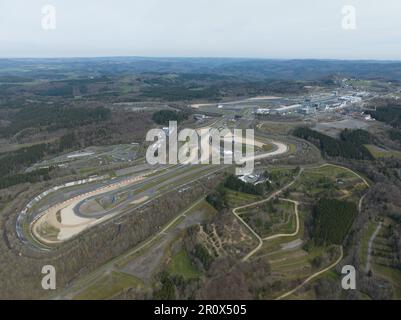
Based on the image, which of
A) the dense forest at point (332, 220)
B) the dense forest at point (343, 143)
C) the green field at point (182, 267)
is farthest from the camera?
the dense forest at point (343, 143)

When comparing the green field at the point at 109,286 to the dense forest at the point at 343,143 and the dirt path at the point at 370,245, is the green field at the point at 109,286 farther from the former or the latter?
the dense forest at the point at 343,143

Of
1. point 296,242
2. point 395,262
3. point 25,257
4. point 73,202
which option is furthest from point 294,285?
point 73,202

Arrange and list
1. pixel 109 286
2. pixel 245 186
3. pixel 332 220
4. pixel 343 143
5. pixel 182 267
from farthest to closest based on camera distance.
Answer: pixel 343 143, pixel 245 186, pixel 332 220, pixel 182 267, pixel 109 286

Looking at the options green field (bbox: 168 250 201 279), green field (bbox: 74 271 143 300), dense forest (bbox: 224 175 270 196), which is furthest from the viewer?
dense forest (bbox: 224 175 270 196)

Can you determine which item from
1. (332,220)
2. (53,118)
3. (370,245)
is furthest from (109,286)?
(53,118)

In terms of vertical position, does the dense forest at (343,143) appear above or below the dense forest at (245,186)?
above

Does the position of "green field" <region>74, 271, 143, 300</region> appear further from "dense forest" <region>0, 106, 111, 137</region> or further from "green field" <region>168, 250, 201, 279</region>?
"dense forest" <region>0, 106, 111, 137</region>

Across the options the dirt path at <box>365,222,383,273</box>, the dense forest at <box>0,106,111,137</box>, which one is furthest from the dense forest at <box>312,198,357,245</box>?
the dense forest at <box>0,106,111,137</box>

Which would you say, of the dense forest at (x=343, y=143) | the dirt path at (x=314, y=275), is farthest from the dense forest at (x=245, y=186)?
the dense forest at (x=343, y=143)

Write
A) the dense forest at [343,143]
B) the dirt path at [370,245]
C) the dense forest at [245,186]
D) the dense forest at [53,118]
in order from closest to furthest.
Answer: the dirt path at [370,245] < the dense forest at [245,186] < the dense forest at [343,143] < the dense forest at [53,118]

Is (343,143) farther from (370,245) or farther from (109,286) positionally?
(109,286)

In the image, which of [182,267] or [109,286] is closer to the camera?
[109,286]

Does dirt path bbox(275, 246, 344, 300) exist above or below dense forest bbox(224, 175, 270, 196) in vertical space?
below
